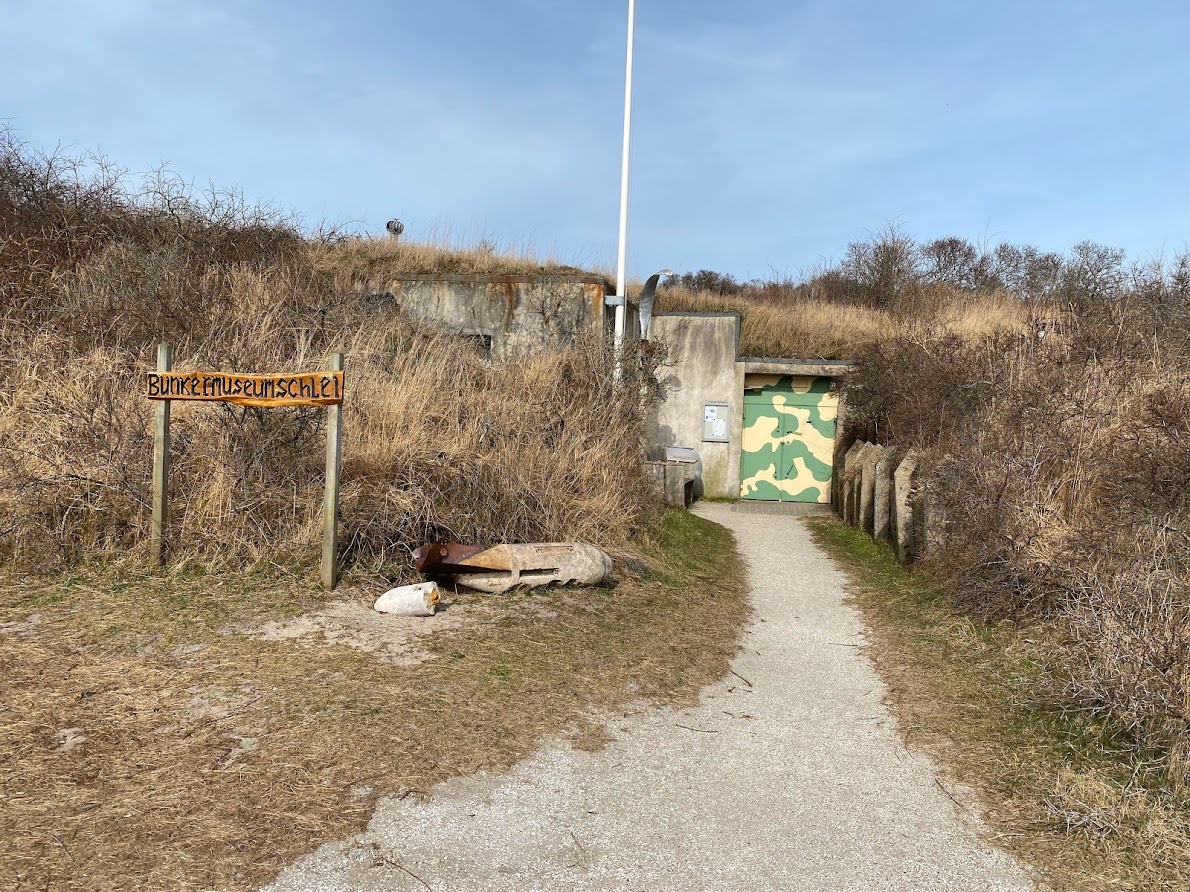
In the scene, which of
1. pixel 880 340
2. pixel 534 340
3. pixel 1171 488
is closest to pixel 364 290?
pixel 534 340

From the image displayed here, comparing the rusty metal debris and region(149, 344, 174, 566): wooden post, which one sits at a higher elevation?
region(149, 344, 174, 566): wooden post

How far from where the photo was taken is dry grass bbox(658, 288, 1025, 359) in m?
14.5

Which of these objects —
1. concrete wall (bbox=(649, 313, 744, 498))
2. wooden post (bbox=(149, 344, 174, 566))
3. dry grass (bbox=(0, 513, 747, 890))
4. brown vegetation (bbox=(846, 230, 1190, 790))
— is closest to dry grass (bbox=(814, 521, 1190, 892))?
brown vegetation (bbox=(846, 230, 1190, 790))

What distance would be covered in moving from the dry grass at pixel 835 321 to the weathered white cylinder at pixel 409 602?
10380 mm

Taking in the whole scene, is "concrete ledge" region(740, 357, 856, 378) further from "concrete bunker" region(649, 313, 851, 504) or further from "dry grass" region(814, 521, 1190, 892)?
"dry grass" region(814, 521, 1190, 892)

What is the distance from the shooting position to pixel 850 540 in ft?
35.3

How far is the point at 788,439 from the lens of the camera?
14.9m

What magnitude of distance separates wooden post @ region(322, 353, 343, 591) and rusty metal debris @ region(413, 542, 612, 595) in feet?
1.99

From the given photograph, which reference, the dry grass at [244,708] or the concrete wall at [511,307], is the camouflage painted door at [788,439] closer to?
the concrete wall at [511,307]

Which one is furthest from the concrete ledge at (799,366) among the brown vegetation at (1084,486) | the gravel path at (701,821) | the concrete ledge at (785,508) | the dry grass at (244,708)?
the gravel path at (701,821)

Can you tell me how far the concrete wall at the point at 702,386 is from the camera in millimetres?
14656

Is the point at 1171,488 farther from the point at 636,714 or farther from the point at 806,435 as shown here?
the point at 806,435

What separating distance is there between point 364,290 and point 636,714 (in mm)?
9041

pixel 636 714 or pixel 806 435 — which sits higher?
pixel 806 435
